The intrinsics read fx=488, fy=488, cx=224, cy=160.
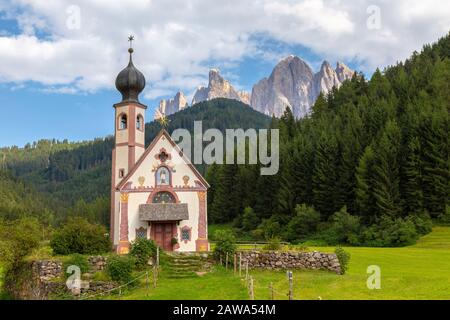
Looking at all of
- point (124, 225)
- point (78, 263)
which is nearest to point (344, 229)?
point (124, 225)

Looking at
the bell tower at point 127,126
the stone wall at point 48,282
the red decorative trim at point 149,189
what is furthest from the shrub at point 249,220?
the stone wall at point 48,282

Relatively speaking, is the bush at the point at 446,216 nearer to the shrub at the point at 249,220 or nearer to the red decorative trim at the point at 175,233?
the shrub at the point at 249,220

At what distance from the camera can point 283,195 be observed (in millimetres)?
70250

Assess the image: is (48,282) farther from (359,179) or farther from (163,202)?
(359,179)

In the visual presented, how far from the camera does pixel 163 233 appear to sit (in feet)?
123

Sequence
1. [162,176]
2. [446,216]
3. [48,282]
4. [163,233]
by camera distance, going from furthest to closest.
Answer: [446,216], [162,176], [163,233], [48,282]

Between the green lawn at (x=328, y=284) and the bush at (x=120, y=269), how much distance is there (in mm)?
1586

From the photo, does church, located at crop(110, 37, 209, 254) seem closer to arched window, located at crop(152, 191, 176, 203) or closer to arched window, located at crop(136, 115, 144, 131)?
arched window, located at crop(152, 191, 176, 203)

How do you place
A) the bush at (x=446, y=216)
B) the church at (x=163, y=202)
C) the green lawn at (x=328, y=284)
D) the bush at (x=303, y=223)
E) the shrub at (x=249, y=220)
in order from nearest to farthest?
the green lawn at (x=328, y=284) < the church at (x=163, y=202) < the bush at (x=446, y=216) < the bush at (x=303, y=223) < the shrub at (x=249, y=220)

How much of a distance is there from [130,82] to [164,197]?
11.4m

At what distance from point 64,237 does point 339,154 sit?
4547 centimetres

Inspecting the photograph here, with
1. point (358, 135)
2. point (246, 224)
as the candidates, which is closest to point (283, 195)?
point (246, 224)

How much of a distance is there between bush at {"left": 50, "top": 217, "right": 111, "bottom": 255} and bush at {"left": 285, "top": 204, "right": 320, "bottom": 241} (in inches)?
1324

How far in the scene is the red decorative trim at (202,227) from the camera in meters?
37.3
